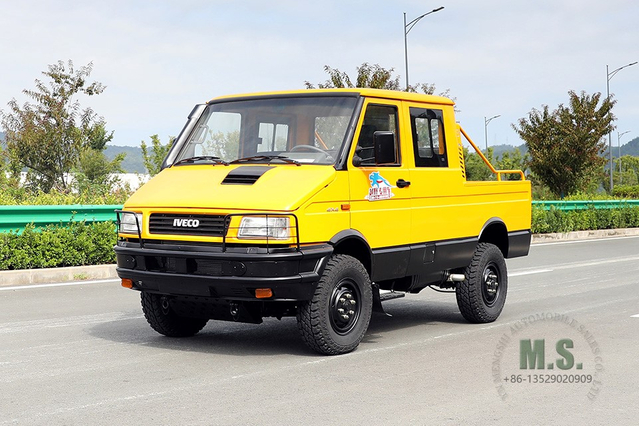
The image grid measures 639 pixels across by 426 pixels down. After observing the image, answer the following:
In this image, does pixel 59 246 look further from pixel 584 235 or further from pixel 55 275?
pixel 584 235

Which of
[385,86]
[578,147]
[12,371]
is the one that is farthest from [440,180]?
[578,147]

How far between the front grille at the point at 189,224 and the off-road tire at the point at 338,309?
92 cm

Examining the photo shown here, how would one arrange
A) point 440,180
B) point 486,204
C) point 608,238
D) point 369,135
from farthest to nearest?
point 608,238, point 486,204, point 440,180, point 369,135

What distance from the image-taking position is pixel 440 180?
29.0 feet

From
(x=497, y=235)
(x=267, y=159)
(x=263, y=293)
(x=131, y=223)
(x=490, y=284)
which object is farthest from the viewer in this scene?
(x=497, y=235)

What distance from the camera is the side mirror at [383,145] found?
305 inches

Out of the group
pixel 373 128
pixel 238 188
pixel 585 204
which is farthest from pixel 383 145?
pixel 585 204

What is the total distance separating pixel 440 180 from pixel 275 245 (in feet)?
7.87

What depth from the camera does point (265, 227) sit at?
700cm

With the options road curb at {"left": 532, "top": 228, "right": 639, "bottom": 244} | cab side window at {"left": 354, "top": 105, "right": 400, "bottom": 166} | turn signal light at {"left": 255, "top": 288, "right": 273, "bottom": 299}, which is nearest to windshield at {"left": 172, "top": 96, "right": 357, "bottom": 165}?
cab side window at {"left": 354, "top": 105, "right": 400, "bottom": 166}

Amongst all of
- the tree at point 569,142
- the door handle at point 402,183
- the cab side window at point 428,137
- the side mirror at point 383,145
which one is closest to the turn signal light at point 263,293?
the side mirror at point 383,145

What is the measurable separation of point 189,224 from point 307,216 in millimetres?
953

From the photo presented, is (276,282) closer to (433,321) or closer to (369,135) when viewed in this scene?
(369,135)

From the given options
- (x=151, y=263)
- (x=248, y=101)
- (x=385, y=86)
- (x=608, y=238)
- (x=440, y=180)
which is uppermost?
(x=385, y=86)
